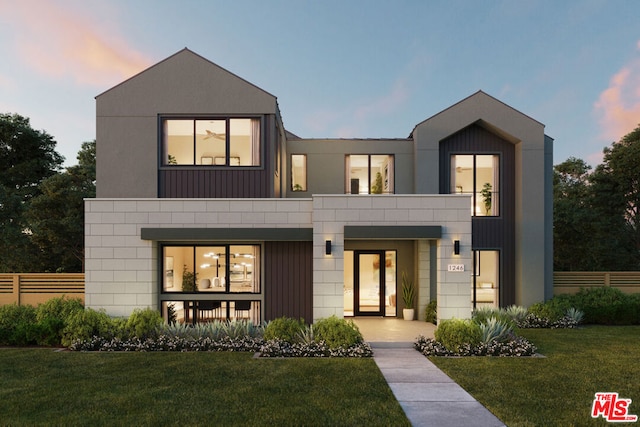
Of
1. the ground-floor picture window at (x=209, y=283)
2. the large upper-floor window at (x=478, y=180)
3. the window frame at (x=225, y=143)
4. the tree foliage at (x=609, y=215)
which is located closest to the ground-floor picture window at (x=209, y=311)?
the ground-floor picture window at (x=209, y=283)

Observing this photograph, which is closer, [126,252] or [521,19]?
[126,252]

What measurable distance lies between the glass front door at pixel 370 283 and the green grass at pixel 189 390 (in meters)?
5.43

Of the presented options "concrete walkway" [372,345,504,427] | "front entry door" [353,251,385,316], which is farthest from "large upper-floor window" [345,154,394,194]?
"concrete walkway" [372,345,504,427]

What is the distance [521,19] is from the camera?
24484 mm

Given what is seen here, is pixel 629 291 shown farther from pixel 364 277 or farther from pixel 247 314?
pixel 247 314

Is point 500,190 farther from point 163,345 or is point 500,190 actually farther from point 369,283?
point 163,345

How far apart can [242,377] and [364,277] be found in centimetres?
745

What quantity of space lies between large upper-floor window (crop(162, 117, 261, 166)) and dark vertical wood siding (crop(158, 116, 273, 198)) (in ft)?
0.80

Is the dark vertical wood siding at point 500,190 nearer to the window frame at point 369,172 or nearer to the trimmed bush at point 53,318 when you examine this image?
the window frame at point 369,172

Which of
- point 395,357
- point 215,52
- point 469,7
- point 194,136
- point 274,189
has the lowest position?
point 395,357

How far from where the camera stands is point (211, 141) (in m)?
12.5

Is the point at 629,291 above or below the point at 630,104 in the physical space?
below

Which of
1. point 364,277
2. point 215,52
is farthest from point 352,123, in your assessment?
point 364,277

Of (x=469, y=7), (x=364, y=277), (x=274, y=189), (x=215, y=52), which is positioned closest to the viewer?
(x=274, y=189)
